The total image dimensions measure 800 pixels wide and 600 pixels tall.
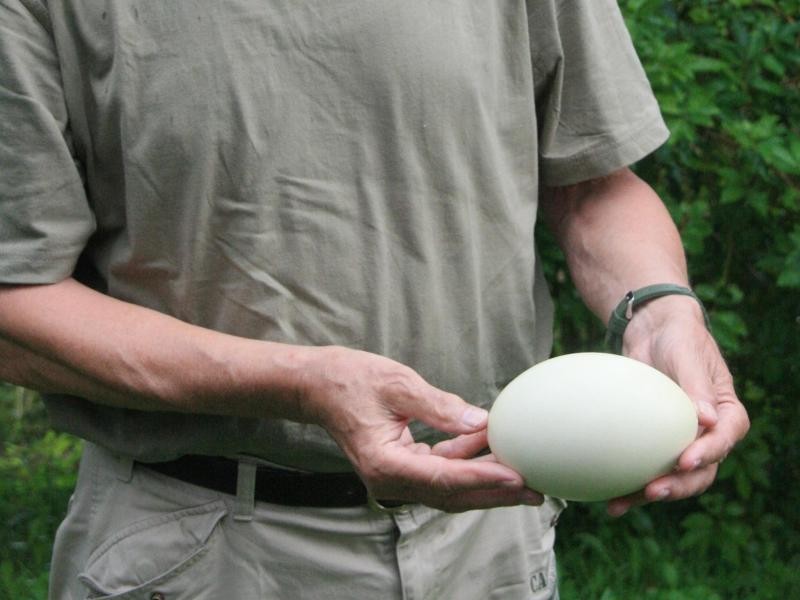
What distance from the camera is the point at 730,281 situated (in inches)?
156

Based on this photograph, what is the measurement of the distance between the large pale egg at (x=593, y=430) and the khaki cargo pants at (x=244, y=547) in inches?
9.7

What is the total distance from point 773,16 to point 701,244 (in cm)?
63

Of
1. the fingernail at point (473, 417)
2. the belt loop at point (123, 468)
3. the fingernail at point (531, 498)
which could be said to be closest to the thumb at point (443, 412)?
the fingernail at point (473, 417)

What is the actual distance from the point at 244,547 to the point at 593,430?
512 millimetres

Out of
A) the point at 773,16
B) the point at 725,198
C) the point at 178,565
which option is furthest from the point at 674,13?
the point at 178,565

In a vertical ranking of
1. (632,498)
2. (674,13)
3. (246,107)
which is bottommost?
(674,13)

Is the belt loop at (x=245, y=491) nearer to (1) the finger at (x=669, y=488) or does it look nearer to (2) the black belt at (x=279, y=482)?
(2) the black belt at (x=279, y=482)

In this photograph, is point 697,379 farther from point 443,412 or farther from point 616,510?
point 443,412

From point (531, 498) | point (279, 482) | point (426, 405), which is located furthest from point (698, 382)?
point (279, 482)

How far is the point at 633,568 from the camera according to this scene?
12.5 ft

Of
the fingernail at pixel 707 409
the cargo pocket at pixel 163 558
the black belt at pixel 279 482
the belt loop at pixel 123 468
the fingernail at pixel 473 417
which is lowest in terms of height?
the cargo pocket at pixel 163 558

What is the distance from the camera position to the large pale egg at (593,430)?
1.78 meters

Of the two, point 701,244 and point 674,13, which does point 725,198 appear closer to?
point 701,244

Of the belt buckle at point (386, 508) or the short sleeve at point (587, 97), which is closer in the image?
the belt buckle at point (386, 508)
